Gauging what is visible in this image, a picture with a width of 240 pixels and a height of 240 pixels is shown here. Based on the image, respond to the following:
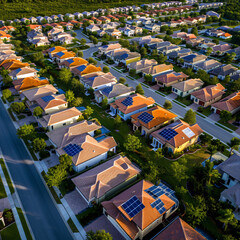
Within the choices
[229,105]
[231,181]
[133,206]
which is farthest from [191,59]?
[133,206]

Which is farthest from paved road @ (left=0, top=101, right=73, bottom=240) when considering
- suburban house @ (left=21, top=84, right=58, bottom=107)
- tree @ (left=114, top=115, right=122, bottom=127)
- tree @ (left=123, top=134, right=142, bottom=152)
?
tree @ (left=114, top=115, right=122, bottom=127)

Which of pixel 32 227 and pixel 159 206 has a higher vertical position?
pixel 159 206

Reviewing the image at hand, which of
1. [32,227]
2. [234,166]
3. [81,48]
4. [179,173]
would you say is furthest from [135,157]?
[81,48]

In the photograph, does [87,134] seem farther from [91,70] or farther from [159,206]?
[91,70]

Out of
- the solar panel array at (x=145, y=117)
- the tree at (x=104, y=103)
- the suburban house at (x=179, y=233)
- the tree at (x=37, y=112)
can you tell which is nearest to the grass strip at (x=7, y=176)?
the tree at (x=37, y=112)

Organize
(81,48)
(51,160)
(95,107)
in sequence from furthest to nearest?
(81,48)
(95,107)
(51,160)

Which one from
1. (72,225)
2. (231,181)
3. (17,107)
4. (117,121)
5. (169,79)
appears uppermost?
(17,107)

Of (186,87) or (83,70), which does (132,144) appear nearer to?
(186,87)
